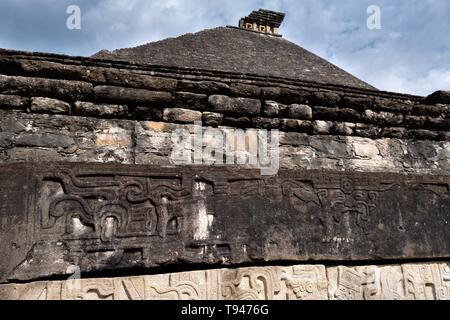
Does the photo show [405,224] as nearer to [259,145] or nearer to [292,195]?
[292,195]

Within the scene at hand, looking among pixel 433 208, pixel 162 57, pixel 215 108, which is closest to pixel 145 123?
pixel 215 108

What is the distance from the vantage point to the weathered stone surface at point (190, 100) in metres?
2.61

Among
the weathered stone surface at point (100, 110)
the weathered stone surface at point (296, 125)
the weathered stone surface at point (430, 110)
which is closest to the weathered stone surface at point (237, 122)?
the weathered stone surface at point (296, 125)

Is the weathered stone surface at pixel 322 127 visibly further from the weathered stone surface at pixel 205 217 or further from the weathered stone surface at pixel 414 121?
the weathered stone surface at pixel 414 121

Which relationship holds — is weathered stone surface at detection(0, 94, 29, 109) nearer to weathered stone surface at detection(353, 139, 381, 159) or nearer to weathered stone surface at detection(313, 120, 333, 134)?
weathered stone surface at detection(313, 120, 333, 134)

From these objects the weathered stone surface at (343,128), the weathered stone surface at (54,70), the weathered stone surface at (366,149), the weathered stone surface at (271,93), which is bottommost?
the weathered stone surface at (366,149)

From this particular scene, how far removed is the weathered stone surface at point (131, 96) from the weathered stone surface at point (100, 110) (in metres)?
0.04

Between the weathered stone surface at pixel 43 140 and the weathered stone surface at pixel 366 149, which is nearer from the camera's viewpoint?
the weathered stone surface at pixel 43 140

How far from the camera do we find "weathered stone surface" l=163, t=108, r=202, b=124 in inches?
→ 103

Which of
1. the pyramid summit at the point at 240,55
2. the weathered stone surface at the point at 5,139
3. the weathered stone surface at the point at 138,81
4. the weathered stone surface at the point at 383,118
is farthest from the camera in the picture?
the pyramid summit at the point at 240,55

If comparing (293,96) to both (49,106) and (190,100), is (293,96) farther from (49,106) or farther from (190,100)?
(49,106)

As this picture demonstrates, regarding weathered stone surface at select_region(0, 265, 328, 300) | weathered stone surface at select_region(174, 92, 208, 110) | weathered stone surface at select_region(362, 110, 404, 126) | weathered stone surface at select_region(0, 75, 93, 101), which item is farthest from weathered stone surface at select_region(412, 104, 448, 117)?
weathered stone surface at select_region(0, 75, 93, 101)

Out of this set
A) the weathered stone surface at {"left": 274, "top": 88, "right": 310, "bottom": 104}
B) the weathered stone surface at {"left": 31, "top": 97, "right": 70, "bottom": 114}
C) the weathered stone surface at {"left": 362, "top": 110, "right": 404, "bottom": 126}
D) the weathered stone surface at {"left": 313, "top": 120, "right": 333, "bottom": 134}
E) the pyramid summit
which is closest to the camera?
the weathered stone surface at {"left": 31, "top": 97, "right": 70, "bottom": 114}

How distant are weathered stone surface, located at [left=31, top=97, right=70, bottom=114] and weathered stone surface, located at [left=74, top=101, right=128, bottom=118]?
0.21 ft
